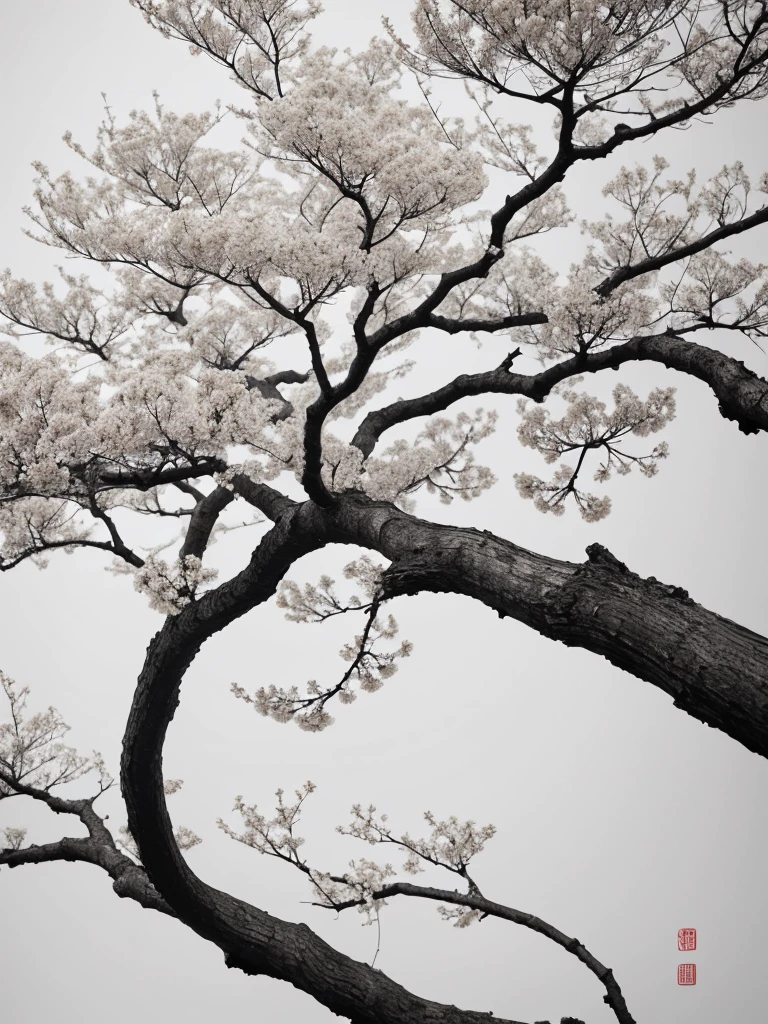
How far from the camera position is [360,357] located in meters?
3.17

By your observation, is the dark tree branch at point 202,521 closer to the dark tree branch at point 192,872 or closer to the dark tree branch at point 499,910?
the dark tree branch at point 192,872

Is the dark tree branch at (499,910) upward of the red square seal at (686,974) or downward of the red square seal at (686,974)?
downward

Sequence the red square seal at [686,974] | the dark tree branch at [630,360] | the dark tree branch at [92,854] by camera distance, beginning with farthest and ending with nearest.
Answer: the red square seal at [686,974] → the dark tree branch at [92,854] → the dark tree branch at [630,360]

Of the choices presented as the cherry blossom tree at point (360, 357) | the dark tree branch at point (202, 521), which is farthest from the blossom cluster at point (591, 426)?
the dark tree branch at point (202, 521)

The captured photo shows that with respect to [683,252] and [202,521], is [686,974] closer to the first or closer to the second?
[202,521]

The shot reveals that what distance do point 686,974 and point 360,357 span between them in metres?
7.24

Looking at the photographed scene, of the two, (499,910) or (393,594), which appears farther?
(499,910)

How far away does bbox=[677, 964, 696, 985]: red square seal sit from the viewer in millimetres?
7719

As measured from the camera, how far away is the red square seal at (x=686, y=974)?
304 inches

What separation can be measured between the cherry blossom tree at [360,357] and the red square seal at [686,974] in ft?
14.6

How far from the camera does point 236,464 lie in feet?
10.9

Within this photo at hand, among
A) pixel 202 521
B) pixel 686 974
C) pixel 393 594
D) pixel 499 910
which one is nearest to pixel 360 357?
pixel 393 594

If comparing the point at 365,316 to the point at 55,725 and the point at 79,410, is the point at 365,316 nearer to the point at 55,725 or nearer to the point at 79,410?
the point at 79,410

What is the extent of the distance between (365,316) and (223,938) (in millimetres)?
3160
